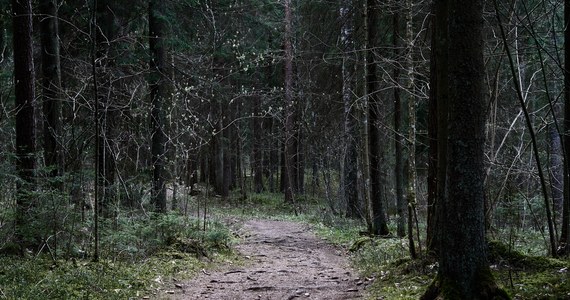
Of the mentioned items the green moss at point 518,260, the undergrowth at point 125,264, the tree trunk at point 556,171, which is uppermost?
the tree trunk at point 556,171

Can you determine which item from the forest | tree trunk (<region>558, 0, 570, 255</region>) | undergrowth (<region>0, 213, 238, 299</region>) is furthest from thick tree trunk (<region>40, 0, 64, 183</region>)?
tree trunk (<region>558, 0, 570, 255</region>)

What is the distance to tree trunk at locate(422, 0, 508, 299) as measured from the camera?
4.18 metres

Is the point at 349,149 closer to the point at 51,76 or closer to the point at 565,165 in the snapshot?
the point at 51,76

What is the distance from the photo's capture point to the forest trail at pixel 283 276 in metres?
6.64

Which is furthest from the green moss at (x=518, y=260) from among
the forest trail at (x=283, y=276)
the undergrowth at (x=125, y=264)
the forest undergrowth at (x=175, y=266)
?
the undergrowth at (x=125, y=264)

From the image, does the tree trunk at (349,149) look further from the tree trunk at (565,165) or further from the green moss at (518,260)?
the green moss at (518,260)

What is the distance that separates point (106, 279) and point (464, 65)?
5.30 m

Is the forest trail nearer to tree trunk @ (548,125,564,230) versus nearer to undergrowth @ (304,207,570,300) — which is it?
undergrowth @ (304,207,570,300)

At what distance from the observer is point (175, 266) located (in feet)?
26.3

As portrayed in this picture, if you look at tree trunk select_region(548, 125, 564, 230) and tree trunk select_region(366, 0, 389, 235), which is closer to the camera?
tree trunk select_region(366, 0, 389, 235)

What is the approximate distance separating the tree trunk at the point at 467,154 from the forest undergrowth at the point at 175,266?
42 centimetres

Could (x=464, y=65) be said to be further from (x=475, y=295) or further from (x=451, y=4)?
(x=475, y=295)

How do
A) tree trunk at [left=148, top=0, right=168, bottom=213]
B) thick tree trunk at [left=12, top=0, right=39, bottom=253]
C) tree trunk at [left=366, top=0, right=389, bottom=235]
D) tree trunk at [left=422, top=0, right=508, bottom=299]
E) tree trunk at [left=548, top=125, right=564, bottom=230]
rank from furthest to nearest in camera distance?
tree trunk at [left=148, top=0, right=168, bottom=213] → tree trunk at [left=548, top=125, right=564, bottom=230] → tree trunk at [left=366, top=0, right=389, bottom=235] → thick tree trunk at [left=12, top=0, right=39, bottom=253] → tree trunk at [left=422, top=0, right=508, bottom=299]

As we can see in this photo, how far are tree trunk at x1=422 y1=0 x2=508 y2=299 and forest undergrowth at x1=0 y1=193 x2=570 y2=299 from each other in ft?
1.39
